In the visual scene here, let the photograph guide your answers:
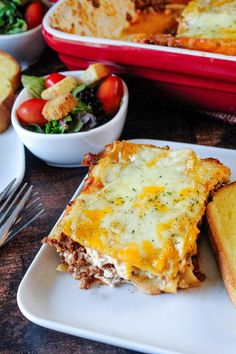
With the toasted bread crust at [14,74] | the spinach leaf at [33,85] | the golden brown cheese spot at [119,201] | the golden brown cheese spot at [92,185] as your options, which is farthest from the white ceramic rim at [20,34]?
the golden brown cheese spot at [119,201]

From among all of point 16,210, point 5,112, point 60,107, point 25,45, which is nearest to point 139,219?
point 16,210

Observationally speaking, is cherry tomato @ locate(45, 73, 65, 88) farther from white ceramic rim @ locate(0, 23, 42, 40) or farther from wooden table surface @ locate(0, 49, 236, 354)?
white ceramic rim @ locate(0, 23, 42, 40)

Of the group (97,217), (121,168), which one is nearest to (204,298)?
(97,217)

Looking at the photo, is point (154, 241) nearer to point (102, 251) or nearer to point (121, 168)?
point (102, 251)

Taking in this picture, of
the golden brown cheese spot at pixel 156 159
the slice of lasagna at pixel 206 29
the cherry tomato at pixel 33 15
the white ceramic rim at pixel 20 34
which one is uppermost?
the slice of lasagna at pixel 206 29

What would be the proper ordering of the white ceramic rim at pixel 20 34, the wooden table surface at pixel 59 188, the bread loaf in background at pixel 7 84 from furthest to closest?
the white ceramic rim at pixel 20 34
the bread loaf in background at pixel 7 84
the wooden table surface at pixel 59 188

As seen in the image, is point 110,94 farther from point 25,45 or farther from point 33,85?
point 25,45

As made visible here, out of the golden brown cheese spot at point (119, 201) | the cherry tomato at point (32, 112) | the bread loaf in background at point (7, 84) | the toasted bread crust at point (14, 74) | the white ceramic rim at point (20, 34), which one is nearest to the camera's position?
the golden brown cheese spot at point (119, 201)

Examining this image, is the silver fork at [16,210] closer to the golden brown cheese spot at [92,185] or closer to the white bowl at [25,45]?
the golden brown cheese spot at [92,185]
